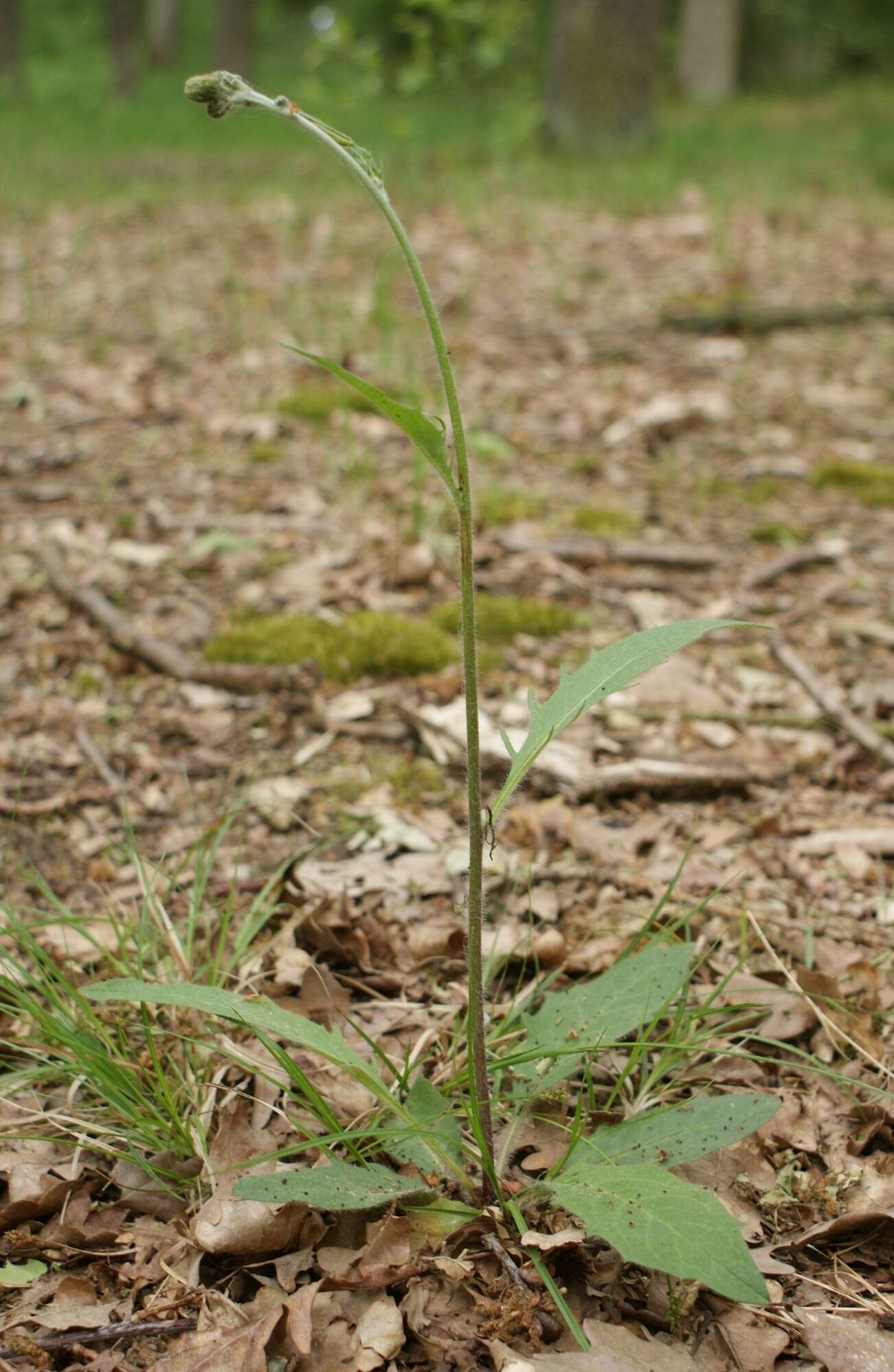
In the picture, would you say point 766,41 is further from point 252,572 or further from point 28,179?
point 252,572

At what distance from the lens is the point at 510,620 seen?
3.13 meters

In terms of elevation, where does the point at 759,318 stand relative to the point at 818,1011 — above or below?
above

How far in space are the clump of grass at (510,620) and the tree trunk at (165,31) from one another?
24111 millimetres

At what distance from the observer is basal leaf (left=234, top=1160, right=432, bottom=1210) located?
1.32 m

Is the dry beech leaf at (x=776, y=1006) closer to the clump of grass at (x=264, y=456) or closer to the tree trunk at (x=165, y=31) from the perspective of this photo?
the clump of grass at (x=264, y=456)

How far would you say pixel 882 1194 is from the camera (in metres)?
1.52

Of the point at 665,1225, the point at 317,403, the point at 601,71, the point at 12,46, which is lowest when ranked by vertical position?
the point at 665,1225

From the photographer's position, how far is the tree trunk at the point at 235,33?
18.0 metres

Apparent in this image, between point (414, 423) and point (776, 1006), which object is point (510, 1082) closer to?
point (776, 1006)

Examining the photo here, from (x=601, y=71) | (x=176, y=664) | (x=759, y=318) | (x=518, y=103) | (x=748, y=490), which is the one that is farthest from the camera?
(x=518, y=103)

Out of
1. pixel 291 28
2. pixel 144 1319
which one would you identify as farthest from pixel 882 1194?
pixel 291 28

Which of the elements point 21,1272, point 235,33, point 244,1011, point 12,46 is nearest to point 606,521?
point 244,1011

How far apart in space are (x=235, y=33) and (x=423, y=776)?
65.3 feet

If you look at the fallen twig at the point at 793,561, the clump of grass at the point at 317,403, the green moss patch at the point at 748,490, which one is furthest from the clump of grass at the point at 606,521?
the clump of grass at the point at 317,403
